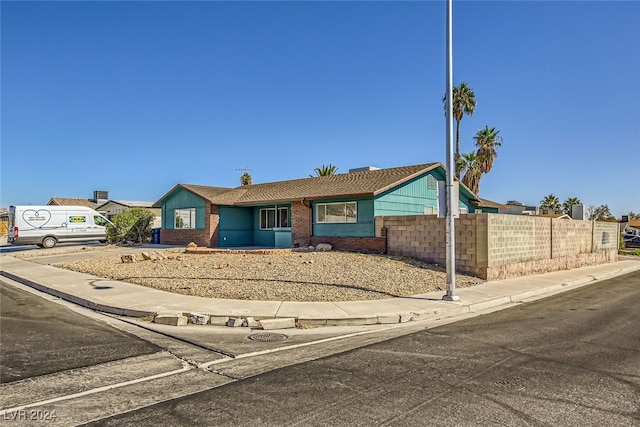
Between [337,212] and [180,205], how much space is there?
12563 millimetres

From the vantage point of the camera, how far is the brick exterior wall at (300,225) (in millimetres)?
23938

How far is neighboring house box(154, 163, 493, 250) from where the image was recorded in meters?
21.8

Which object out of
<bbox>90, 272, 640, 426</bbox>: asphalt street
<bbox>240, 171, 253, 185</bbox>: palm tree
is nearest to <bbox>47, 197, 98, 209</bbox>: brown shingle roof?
<bbox>240, 171, 253, 185</bbox>: palm tree

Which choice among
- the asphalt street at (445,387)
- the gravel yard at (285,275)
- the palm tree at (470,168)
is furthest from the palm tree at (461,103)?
the asphalt street at (445,387)

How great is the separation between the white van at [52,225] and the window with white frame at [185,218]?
4.83 meters

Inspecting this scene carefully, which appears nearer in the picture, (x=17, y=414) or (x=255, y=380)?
(x=17, y=414)

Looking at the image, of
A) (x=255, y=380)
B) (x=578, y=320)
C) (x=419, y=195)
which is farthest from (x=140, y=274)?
(x=419, y=195)

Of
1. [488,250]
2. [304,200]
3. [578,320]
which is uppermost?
[304,200]

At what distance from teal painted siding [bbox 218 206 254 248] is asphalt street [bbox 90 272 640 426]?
21.0 metres

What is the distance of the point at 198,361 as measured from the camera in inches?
241

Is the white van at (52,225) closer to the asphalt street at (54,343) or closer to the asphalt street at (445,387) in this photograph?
the asphalt street at (54,343)

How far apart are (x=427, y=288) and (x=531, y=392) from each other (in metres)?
7.58

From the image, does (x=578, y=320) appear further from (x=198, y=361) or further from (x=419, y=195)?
(x=419, y=195)

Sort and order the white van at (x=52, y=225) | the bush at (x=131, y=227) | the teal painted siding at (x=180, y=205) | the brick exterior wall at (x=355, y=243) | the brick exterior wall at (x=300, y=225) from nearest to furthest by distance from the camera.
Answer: the brick exterior wall at (x=355, y=243) → the brick exterior wall at (x=300, y=225) → the white van at (x=52, y=225) → the teal painted siding at (x=180, y=205) → the bush at (x=131, y=227)
